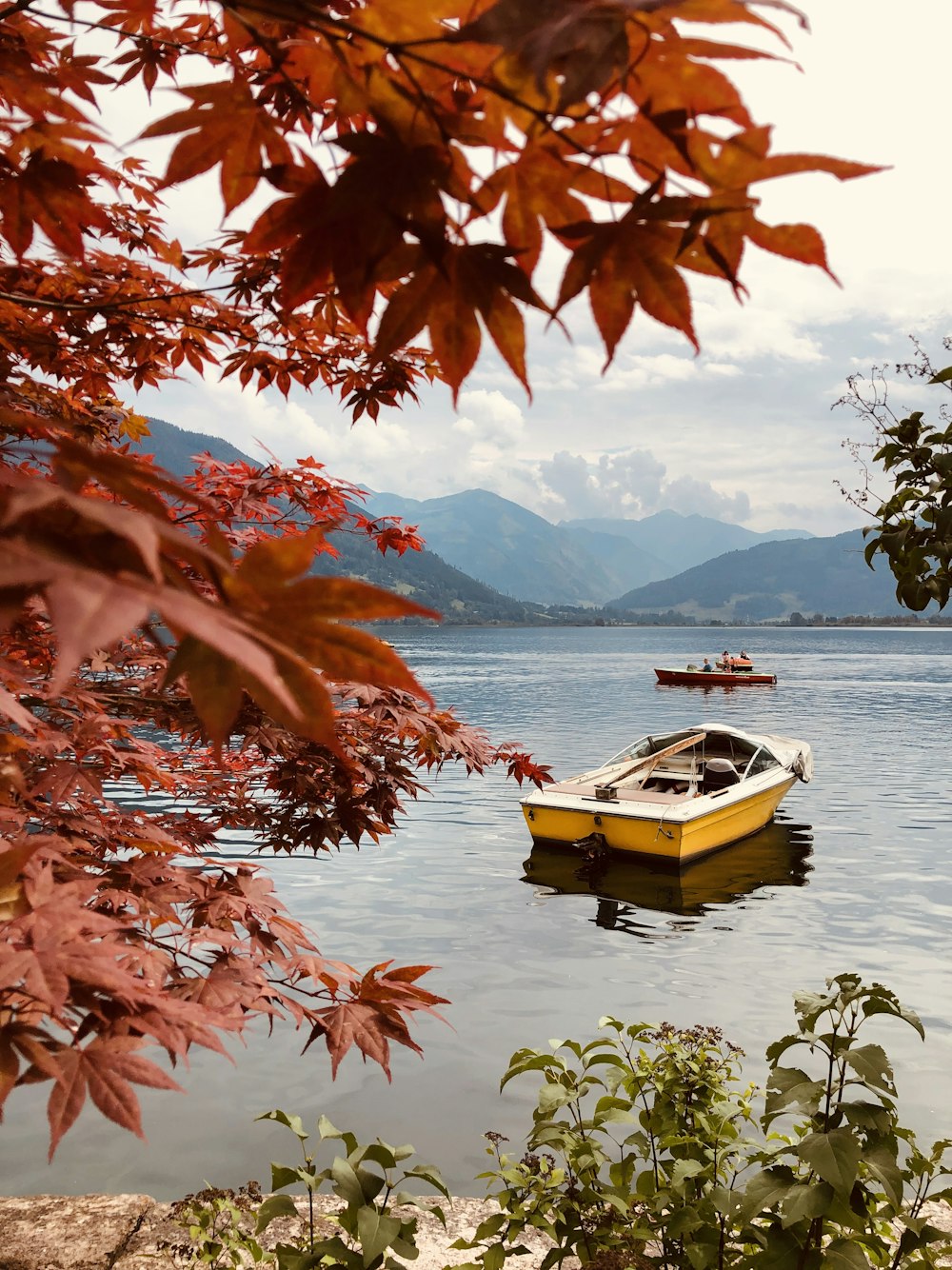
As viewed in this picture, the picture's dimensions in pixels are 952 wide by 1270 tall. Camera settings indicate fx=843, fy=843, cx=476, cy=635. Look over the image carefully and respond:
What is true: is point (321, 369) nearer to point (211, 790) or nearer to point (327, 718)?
point (211, 790)

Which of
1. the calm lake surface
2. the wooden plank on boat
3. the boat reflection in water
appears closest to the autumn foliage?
the calm lake surface

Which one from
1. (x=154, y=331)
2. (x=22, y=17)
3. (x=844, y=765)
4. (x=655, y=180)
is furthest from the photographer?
(x=844, y=765)

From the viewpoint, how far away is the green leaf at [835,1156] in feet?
8.13

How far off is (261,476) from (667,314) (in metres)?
3.82

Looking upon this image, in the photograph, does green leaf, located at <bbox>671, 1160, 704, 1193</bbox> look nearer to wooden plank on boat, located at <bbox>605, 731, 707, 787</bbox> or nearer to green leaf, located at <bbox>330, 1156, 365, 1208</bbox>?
green leaf, located at <bbox>330, 1156, 365, 1208</bbox>

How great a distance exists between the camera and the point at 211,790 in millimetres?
4426

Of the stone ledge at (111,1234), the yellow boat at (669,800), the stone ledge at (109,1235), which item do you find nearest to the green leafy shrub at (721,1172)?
the stone ledge at (111,1234)

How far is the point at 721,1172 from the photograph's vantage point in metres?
3.22

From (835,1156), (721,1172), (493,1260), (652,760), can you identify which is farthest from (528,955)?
(835,1156)

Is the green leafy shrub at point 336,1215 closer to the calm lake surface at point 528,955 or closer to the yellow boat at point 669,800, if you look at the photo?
the calm lake surface at point 528,955

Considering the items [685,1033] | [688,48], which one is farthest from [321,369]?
[685,1033]

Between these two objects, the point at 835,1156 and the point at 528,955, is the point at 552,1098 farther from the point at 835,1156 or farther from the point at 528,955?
the point at 528,955

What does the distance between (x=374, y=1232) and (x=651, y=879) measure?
47.4 ft

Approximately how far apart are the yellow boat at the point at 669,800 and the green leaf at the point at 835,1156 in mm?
12641
